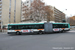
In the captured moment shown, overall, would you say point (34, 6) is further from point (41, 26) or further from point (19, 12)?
point (19, 12)

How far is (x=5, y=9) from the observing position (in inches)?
1420

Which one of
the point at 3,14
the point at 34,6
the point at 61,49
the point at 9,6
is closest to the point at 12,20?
the point at 3,14

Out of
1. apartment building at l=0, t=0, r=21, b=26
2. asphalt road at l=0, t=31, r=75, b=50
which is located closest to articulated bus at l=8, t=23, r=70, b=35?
asphalt road at l=0, t=31, r=75, b=50

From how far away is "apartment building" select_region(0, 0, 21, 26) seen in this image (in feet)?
116

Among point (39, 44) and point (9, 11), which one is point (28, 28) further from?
point (9, 11)

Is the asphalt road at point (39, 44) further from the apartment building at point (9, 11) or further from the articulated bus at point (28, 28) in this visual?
the apartment building at point (9, 11)

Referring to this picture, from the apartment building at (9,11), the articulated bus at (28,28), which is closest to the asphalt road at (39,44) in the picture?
the articulated bus at (28,28)

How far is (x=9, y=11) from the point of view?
38219 mm

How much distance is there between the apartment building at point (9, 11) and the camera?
116 ft

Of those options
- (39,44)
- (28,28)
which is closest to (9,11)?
(28,28)

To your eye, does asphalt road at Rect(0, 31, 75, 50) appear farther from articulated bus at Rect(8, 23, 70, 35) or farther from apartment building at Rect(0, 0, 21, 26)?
apartment building at Rect(0, 0, 21, 26)

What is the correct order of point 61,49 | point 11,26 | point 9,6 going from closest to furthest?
point 61,49, point 11,26, point 9,6

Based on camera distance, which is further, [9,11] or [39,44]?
[9,11]

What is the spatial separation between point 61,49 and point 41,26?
27.7 ft
